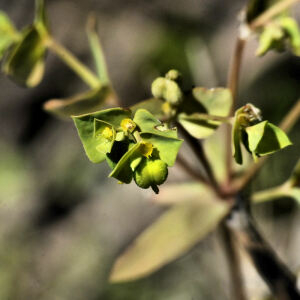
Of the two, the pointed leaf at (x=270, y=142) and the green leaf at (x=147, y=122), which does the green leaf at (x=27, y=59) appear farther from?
→ the pointed leaf at (x=270, y=142)

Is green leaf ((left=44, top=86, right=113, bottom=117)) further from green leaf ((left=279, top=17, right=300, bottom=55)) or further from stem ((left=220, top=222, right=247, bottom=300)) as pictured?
stem ((left=220, top=222, right=247, bottom=300))

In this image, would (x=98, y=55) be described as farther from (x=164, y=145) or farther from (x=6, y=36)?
(x=164, y=145)

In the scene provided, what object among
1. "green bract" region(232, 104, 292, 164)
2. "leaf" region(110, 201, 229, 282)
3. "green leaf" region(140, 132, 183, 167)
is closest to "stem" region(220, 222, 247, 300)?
"leaf" region(110, 201, 229, 282)

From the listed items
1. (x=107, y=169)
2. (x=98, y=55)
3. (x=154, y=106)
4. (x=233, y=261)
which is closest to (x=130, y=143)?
(x=154, y=106)

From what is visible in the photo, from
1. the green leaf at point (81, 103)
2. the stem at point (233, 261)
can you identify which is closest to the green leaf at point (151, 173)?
the green leaf at point (81, 103)

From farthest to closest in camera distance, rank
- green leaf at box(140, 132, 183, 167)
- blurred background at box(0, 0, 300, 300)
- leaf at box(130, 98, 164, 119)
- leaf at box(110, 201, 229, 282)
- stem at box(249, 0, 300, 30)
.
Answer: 1. blurred background at box(0, 0, 300, 300)
2. leaf at box(110, 201, 229, 282)
3. stem at box(249, 0, 300, 30)
4. leaf at box(130, 98, 164, 119)
5. green leaf at box(140, 132, 183, 167)

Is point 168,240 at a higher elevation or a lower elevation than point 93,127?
lower

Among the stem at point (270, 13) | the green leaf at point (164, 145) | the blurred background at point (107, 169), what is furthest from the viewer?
the blurred background at point (107, 169)
